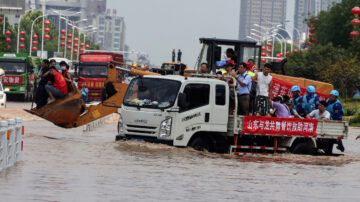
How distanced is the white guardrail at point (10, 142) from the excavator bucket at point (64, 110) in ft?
18.1

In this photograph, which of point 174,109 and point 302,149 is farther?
point 302,149

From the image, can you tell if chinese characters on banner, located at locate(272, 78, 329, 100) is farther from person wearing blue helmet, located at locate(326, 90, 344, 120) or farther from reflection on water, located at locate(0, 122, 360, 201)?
reflection on water, located at locate(0, 122, 360, 201)

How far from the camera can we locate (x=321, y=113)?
2244 cm

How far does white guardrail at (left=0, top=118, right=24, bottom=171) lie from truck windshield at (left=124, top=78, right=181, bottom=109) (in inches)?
139

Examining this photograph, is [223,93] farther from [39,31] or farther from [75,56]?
[75,56]

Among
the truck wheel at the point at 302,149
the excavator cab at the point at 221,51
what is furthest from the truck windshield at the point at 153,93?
the excavator cab at the point at 221,51

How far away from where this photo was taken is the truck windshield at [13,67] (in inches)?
2169

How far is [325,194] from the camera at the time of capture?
1516 cm

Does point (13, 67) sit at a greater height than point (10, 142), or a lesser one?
greater

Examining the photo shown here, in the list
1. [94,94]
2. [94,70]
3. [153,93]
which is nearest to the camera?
[153,93]

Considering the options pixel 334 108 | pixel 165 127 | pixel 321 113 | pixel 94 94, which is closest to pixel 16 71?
pixel 94 94

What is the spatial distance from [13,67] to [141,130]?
3624cm

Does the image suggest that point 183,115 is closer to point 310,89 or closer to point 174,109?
point 174,109

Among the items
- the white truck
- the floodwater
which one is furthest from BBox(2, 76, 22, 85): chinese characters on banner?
the white truck
